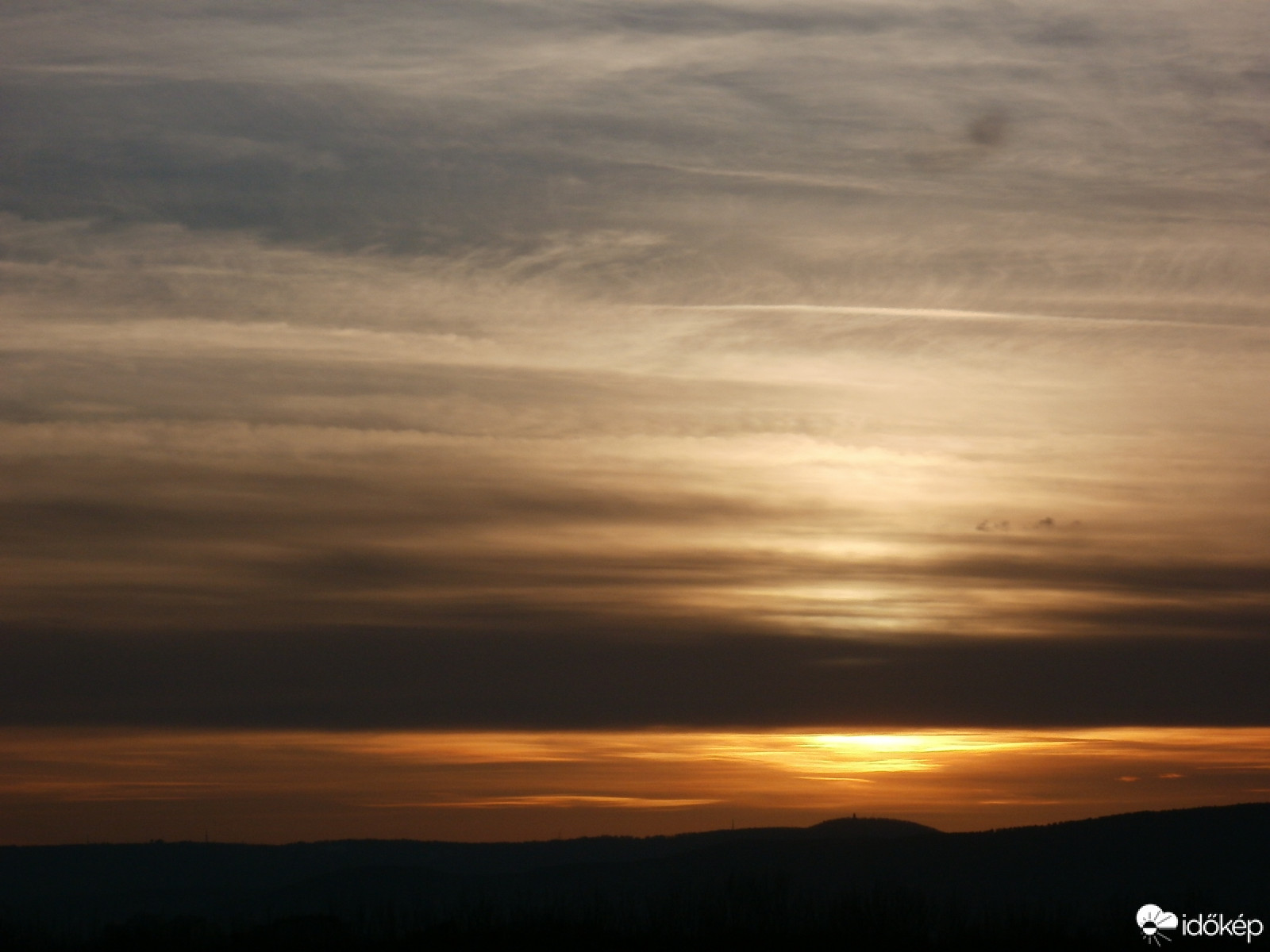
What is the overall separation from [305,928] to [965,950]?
13.8 metres

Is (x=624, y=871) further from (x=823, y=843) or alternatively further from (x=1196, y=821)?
(x=1196, y=821)

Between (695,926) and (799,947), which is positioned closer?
(799,947)

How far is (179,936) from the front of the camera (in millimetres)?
33281

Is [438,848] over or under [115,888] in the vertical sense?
over

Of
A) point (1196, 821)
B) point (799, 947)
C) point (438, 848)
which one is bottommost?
point (799, 947)

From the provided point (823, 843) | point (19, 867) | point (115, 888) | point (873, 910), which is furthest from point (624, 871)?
point (873, 910)

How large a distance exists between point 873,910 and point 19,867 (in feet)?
480

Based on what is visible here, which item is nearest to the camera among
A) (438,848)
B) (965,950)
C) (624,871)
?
(965,950)

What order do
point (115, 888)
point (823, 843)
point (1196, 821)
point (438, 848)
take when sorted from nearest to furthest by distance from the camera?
1. point (1196, 821)
2. point (823, 843)
3. point (115, 888)
4. point (438, 848)

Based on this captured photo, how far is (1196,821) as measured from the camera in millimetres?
102562

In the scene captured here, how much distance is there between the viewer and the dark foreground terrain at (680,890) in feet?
110

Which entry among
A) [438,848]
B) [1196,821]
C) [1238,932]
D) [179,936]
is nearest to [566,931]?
[179,936]

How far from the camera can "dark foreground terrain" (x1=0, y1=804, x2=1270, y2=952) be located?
33531 mm

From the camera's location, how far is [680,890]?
38688 mm
